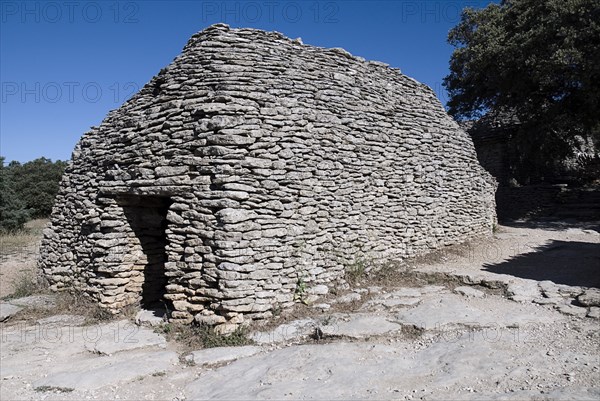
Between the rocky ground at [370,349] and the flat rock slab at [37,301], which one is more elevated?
the flat rock slab at [37,301]

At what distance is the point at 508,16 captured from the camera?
14.7 metres

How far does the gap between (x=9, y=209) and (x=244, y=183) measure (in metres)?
19.0

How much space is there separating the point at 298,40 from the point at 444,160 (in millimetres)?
4330

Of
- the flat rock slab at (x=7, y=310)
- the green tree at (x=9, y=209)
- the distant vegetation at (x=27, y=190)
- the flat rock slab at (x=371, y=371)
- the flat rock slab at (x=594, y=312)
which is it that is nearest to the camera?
the flat rock slab at (x=371, y=371)

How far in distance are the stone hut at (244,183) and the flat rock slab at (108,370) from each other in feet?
2.84

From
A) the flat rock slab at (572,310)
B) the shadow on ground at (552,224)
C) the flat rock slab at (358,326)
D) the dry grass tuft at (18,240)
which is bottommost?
the flat rock slab at (358,326)

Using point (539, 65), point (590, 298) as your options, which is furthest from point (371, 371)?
point (539, 65)

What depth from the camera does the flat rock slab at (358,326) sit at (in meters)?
5.30

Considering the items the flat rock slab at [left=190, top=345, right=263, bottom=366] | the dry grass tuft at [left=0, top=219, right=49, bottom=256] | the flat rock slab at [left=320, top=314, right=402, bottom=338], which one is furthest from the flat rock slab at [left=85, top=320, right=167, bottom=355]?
the dry grass tuft at [left=0, top=219, right=49, bottom=256]

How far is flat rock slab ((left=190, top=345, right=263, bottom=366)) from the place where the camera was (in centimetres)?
495

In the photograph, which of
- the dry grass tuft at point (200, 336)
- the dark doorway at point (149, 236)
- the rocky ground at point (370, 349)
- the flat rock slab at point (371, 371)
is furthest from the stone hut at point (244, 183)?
the flat rock slab at point (371, 371)

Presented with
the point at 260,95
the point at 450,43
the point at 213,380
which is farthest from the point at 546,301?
the point at 450,43

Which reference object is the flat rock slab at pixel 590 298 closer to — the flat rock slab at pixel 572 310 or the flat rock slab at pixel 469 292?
the flat rock slab at pixel 572 310

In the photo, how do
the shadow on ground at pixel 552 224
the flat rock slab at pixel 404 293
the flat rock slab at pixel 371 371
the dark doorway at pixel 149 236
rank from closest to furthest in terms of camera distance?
the flat rock slab at pixel 371 371 < the flat rock slab at pixel 404 293 < the dark doorway at pixel 149 236 < the shadow on ground at pixel 552 224
